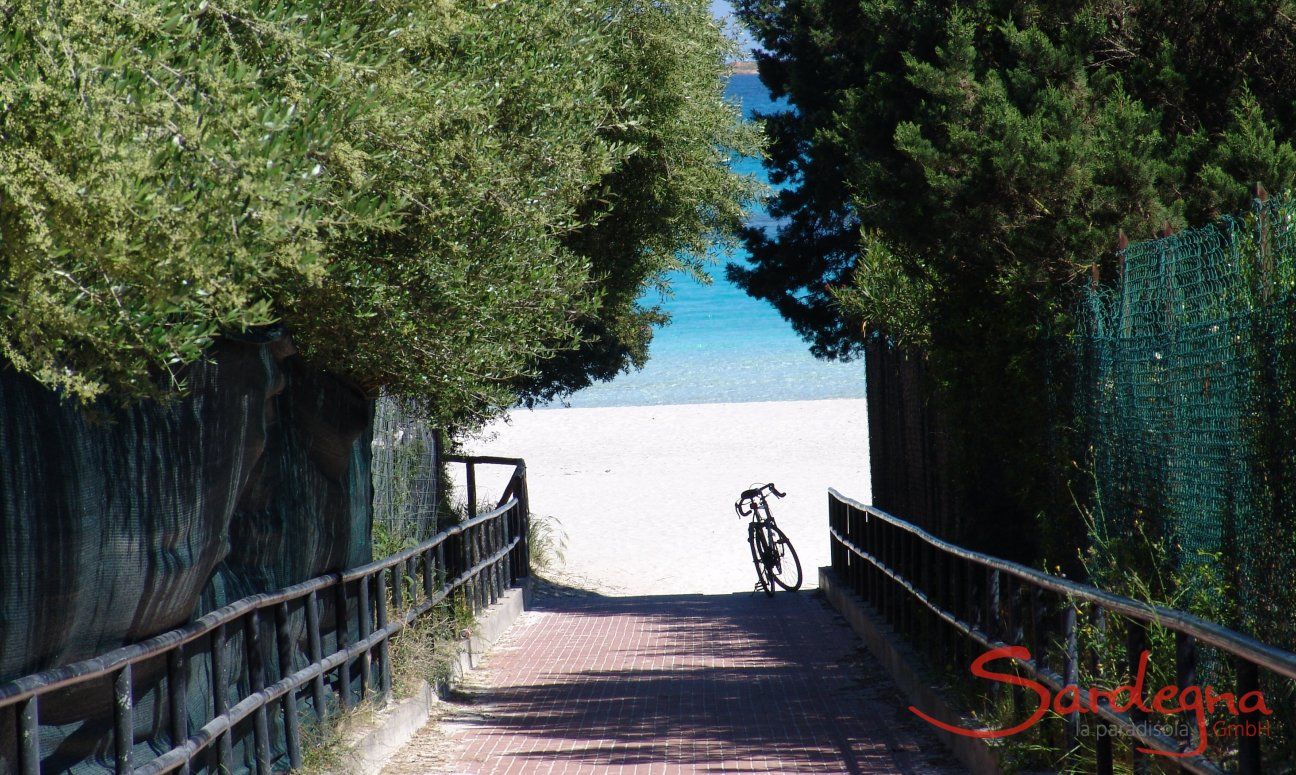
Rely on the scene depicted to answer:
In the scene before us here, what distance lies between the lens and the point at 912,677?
27.5ft

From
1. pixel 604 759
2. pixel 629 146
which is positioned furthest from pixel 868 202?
pixel 604 759

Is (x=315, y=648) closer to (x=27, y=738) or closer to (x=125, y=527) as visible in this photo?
(x=125, y=527)

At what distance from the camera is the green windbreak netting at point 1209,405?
4.67 m

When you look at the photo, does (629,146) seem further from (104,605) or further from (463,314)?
(104,605)

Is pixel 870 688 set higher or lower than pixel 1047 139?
lower

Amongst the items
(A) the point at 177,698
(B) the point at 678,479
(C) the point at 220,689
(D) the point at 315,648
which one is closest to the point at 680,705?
(D) the point at 315,648

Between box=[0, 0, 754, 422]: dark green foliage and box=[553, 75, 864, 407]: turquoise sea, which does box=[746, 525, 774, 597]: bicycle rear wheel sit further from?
box=[553, 75, 864, 407]: turquoise sea

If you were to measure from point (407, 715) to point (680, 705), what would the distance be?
1.99 metres

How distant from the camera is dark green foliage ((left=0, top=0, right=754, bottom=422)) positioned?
3.37m

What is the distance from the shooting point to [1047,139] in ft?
24.7

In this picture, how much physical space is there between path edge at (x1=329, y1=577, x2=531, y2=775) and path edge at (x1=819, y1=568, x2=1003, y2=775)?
10.3 ft

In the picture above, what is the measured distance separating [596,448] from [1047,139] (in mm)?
34346

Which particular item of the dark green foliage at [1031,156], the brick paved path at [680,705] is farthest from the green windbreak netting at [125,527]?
the dark green foliage at [1031,156]

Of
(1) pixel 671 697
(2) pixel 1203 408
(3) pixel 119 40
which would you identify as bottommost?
(1) pixel 671 697
